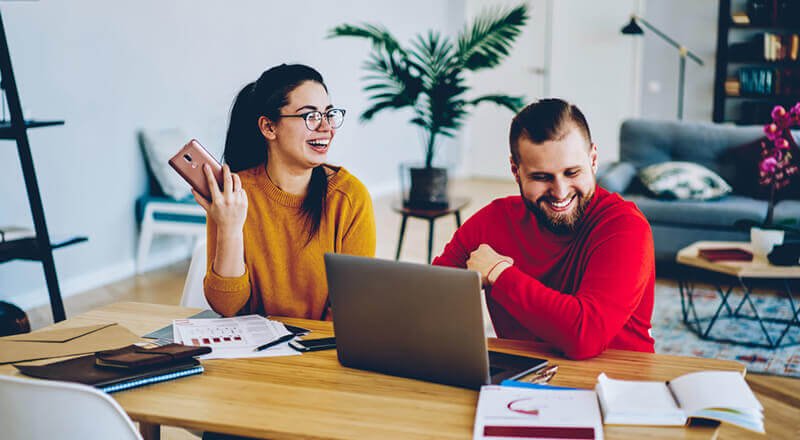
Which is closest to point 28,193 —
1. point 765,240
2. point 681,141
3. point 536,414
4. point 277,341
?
point 277,341

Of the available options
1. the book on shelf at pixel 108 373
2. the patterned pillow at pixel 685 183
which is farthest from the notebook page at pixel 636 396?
the patterned pillow at pixel 685 183

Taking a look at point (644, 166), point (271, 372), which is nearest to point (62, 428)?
point (271, 372)

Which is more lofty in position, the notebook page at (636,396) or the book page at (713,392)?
the book page at (713,392)

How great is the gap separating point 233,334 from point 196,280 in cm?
42

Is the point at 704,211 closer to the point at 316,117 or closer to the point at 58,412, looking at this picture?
the point at 316,117

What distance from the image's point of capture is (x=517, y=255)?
173 centimetres

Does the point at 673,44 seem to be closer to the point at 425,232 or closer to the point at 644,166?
the point at 644,166

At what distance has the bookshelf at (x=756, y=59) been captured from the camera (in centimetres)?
695

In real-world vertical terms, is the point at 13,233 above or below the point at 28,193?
below

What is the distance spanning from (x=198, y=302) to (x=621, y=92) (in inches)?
255

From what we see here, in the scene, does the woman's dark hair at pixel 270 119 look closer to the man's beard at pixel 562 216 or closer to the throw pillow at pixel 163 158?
the man's beard at pixel 562 216

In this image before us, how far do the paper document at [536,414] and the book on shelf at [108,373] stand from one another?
53 cm

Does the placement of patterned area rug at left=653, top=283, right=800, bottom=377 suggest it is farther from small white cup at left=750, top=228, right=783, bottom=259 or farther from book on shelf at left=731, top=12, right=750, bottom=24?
book on shelf at left=731, top=12, right=750, bottom=24

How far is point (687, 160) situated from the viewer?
503 cm
